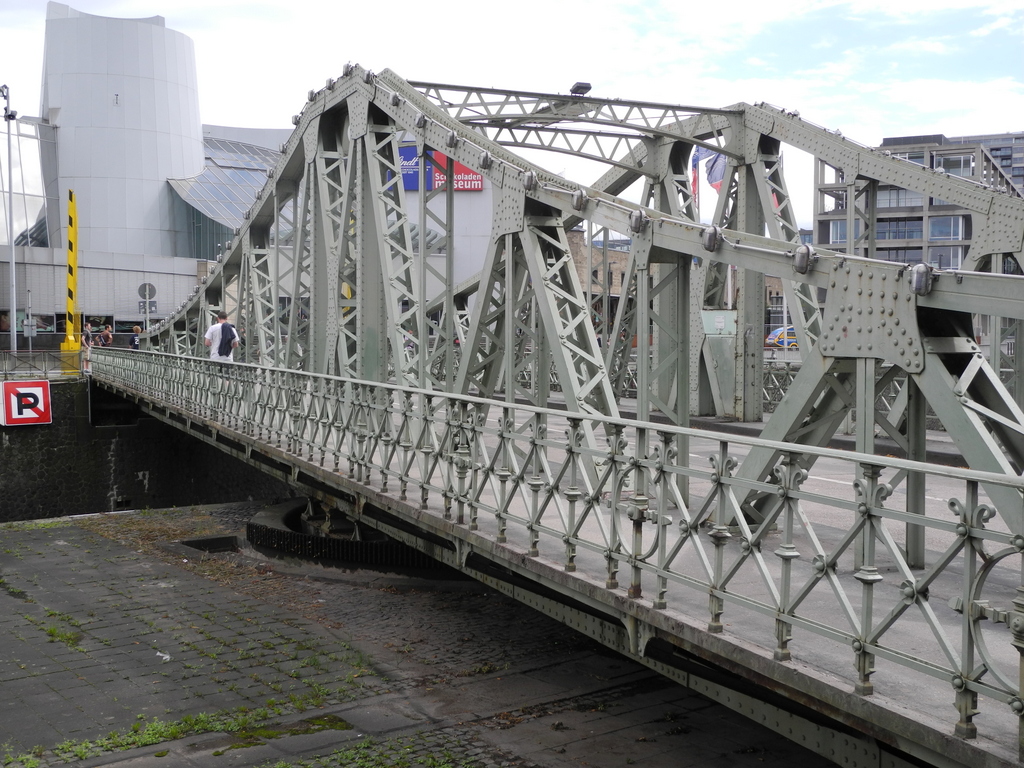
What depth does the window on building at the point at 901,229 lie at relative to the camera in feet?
216

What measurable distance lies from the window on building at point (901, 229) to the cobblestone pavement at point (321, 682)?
61005mm

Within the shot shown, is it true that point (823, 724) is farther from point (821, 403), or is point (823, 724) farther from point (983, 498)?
point (983, 498)

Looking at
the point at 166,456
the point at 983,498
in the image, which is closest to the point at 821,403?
the point at 983,498

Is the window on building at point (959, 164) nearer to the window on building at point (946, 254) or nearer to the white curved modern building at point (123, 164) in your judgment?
the window on building at point (946, 254)

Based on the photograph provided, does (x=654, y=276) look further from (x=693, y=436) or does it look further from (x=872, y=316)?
(x=872, y=316)

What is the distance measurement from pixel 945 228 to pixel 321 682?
218ft

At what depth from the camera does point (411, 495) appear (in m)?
9.80

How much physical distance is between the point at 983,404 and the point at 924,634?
1.46m

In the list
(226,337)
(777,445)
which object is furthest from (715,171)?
(777,445)

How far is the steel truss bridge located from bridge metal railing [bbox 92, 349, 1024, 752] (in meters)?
0.02

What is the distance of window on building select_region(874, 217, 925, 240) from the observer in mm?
65812

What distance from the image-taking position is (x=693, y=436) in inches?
315

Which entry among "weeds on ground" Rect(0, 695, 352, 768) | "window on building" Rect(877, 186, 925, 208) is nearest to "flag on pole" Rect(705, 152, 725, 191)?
"weeds on ground" Rect(0, 695, 352, 768)

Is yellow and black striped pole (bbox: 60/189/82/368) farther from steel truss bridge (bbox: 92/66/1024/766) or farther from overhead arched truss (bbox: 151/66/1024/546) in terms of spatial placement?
steel truss bridge (bbox: 92/66/1024/766)
